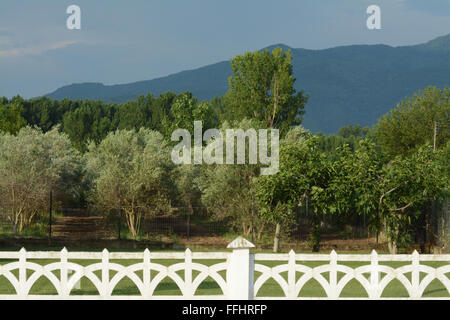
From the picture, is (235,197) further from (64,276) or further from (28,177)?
(64,276)

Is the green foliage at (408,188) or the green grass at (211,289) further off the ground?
the green foliage at (408,188)

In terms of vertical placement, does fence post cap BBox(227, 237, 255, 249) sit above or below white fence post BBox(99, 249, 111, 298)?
above

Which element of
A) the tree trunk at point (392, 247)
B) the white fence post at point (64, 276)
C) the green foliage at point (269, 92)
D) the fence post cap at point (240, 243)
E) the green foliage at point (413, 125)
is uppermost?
the green foliage at point (269, 92)

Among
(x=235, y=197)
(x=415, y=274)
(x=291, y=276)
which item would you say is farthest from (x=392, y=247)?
(x=291, y=276)

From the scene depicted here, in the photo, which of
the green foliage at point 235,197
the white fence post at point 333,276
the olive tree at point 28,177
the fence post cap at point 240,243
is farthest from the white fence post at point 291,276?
the olive tree at point 28,177

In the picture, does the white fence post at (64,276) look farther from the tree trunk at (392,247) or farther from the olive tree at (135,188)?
the tree trunk at (392,247)

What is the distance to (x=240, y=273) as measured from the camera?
10.2 m

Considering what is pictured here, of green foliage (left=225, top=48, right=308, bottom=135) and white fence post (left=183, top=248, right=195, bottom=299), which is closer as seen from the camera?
white fence post (left=183, top=248, right=195, bottom=299)

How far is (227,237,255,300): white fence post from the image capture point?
33.4ft

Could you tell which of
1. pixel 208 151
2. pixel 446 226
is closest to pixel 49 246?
pixel 208 151

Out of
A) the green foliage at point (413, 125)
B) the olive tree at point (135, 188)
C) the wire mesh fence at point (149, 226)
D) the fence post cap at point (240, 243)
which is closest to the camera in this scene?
the fence post cap at point (240, 243)

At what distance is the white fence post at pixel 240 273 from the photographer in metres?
10.2

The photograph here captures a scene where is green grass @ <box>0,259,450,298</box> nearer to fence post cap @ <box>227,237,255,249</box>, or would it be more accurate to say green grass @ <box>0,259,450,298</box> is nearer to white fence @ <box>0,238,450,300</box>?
white fence @ <box>0,238,450,300</box>

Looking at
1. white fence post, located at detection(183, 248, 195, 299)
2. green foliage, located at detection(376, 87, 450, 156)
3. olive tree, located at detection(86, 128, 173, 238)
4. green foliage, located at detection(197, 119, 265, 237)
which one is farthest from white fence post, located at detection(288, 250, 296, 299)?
green foliage, located at detection(376, 87, 450, 156)
